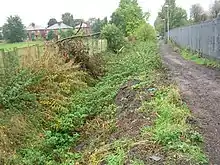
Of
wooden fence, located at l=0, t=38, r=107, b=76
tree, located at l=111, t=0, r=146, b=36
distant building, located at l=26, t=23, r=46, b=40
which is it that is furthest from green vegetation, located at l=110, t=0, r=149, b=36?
wooden fence, located at l=0, t=38, r=107, b=76

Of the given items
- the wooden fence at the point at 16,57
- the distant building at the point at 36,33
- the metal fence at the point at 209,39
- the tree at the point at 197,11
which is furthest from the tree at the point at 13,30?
the wooden fence at the point at 16,57

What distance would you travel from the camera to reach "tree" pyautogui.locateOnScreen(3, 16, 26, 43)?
153ft

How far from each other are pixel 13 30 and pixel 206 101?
140 ft

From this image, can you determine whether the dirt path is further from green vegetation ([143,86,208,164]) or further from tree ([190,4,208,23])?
tree ([190,4,208,23])

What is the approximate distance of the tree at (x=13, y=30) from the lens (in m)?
46.6

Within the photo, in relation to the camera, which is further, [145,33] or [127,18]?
[127,18]

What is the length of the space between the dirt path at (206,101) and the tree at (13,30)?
36.1m

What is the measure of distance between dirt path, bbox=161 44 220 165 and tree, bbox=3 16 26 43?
3613 centimetres

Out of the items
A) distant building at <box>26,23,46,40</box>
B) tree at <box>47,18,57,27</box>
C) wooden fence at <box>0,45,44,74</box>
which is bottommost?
wooden fence at <box>0,45,44,74</box>

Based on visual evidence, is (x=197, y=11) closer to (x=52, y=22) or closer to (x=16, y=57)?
(x=52, y=22)

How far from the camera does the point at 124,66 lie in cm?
1600

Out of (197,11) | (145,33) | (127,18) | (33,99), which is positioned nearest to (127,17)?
(127,18)

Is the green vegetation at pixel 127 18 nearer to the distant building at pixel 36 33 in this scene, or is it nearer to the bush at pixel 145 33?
the bush at pixel 145 33

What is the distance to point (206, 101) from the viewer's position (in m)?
8.89
